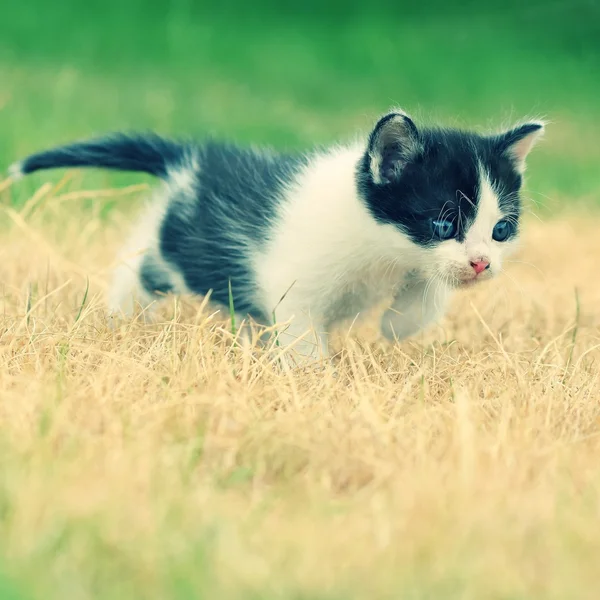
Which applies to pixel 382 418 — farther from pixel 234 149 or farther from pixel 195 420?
pixel 234 149

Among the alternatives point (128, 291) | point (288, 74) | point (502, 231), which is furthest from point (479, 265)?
point (288, 74)

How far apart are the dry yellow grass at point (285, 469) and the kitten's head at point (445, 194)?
0.35m

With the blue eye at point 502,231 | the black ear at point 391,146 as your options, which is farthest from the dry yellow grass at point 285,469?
the black ear at point 391,146

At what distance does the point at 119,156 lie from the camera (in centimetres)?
404

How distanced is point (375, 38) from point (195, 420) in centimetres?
791

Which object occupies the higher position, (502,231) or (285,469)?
(502,231)

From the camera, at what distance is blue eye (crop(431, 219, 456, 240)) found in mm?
3107

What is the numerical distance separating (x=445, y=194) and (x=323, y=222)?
0.46 metres

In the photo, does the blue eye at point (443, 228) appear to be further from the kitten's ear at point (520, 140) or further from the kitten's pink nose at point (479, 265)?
the kitten's ear at point (520, 140)

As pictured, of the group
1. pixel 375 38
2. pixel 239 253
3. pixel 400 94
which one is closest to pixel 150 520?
pixel 239 253

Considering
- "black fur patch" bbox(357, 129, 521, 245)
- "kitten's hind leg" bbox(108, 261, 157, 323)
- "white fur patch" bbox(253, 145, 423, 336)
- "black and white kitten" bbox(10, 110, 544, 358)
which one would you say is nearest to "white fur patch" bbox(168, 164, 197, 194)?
"black and white kitten" bbox(10, 110, 544, 358)

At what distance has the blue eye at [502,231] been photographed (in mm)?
3199

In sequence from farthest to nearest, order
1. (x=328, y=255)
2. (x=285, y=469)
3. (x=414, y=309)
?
1. (x=414, y=309)
2. (x=328, y=255)
3. (x=285, y=469)

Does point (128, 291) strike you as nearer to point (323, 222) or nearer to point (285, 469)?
point (323, 222)
